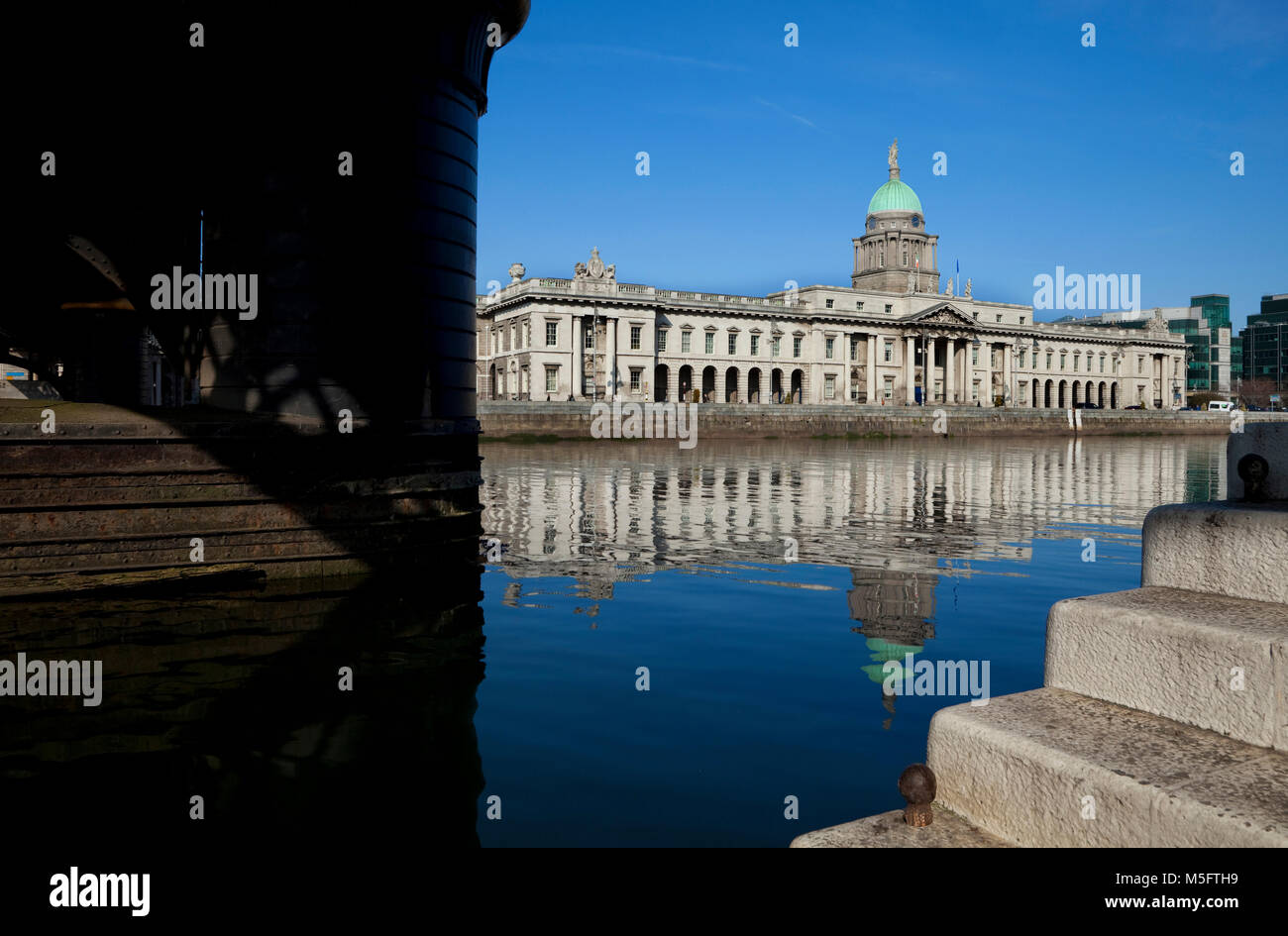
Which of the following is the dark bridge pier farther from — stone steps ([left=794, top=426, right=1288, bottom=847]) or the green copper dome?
the green copper dome

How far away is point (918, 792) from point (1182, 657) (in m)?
1.04

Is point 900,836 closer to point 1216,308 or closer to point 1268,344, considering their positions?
point 1268,344

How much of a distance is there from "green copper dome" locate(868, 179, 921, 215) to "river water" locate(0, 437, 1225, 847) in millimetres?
101680

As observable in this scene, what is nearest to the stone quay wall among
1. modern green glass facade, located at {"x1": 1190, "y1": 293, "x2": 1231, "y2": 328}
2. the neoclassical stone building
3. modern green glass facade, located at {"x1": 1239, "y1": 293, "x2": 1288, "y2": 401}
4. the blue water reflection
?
the neoclassical stone building

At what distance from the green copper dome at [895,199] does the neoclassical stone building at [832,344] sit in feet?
0.52

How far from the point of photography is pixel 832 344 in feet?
316

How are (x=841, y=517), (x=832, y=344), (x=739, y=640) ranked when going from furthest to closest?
1. (x=832, y=344)
2. (x=841, y=517)
3. (x=739, y=640)

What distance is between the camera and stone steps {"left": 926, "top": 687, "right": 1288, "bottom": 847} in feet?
9.37

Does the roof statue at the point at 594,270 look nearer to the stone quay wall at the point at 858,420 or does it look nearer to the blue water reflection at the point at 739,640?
the stone quay wall at the point at 858,420

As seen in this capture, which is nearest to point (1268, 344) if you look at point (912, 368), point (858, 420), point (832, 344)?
point (912, 368)

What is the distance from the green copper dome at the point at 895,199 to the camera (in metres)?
110

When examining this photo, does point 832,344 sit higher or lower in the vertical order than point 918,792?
higher
